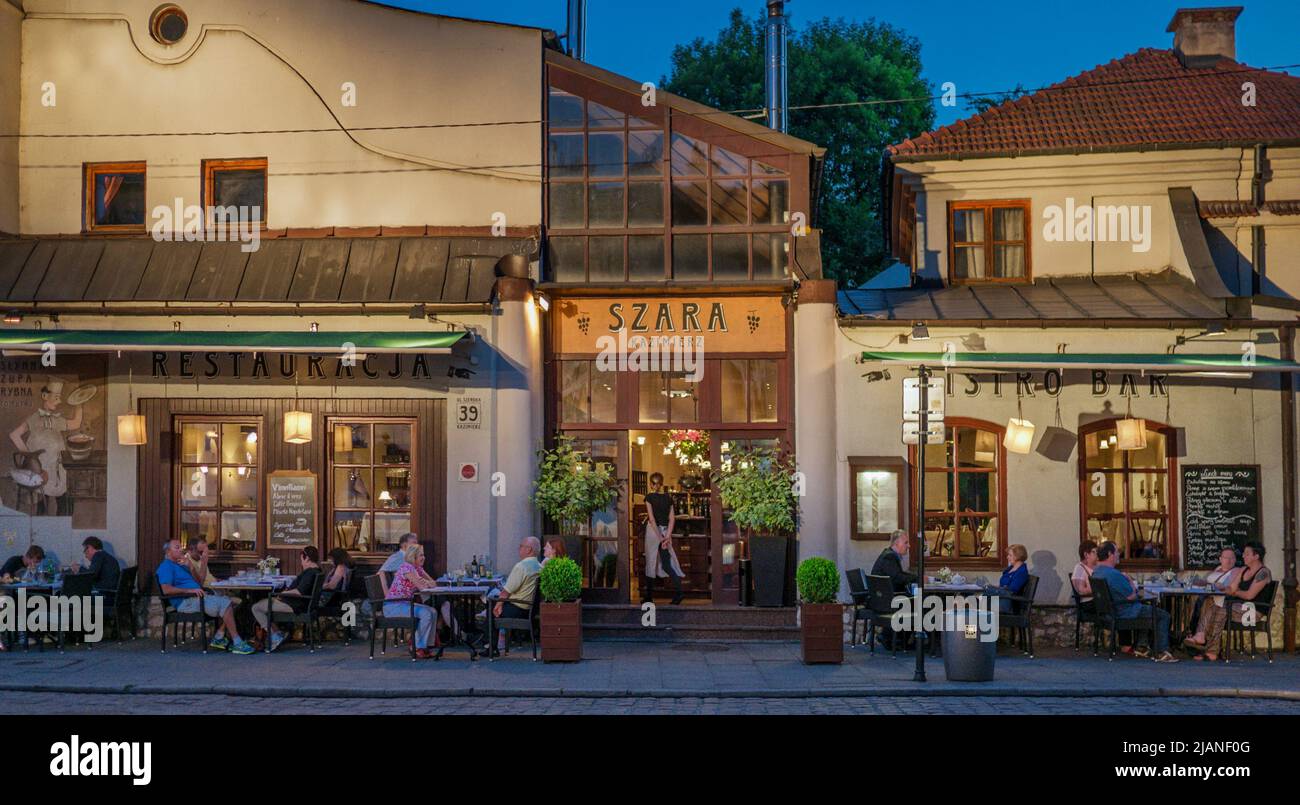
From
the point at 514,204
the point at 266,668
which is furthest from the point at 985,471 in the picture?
the point at 266,668

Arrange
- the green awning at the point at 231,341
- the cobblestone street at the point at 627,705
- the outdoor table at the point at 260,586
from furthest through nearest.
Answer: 1. the green awning at the point at 231,341
2. the outdoor table at the point at 260,586
3. the cobblestone street at the point at 627,705

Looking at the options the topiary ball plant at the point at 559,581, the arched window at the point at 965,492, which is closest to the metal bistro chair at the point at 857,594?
the arched window at the point at 965,492

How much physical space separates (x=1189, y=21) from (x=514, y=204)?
12.0 meters

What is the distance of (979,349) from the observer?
682 inches

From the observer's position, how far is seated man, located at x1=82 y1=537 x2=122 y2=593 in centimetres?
1680

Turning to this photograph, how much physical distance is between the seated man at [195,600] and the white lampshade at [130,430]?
1.69 m

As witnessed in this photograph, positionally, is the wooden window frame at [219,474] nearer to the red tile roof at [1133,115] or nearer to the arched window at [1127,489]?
the red tile roof at [1133,115]

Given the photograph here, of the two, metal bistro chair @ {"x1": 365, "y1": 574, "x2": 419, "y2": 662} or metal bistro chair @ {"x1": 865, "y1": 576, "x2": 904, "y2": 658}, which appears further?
metal bistro chair @ {"x1": 865, "y1": 576, "x2": 904, "y2": 658}

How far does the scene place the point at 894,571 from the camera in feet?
52.7

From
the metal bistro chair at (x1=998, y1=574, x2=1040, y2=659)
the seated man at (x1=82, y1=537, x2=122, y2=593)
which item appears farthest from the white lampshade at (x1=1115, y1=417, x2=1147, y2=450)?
the seated man at (x1=82, y1=537, x2=122, y2=593)

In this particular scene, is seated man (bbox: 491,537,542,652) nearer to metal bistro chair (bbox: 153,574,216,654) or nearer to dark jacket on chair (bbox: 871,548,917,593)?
metal bistro chair (bbox: 153,574,216,654)

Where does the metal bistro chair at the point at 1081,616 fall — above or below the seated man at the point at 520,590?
below

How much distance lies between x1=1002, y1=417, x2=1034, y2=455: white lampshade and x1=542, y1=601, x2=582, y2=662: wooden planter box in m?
5.87

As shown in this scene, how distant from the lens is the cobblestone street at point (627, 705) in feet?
39.7
